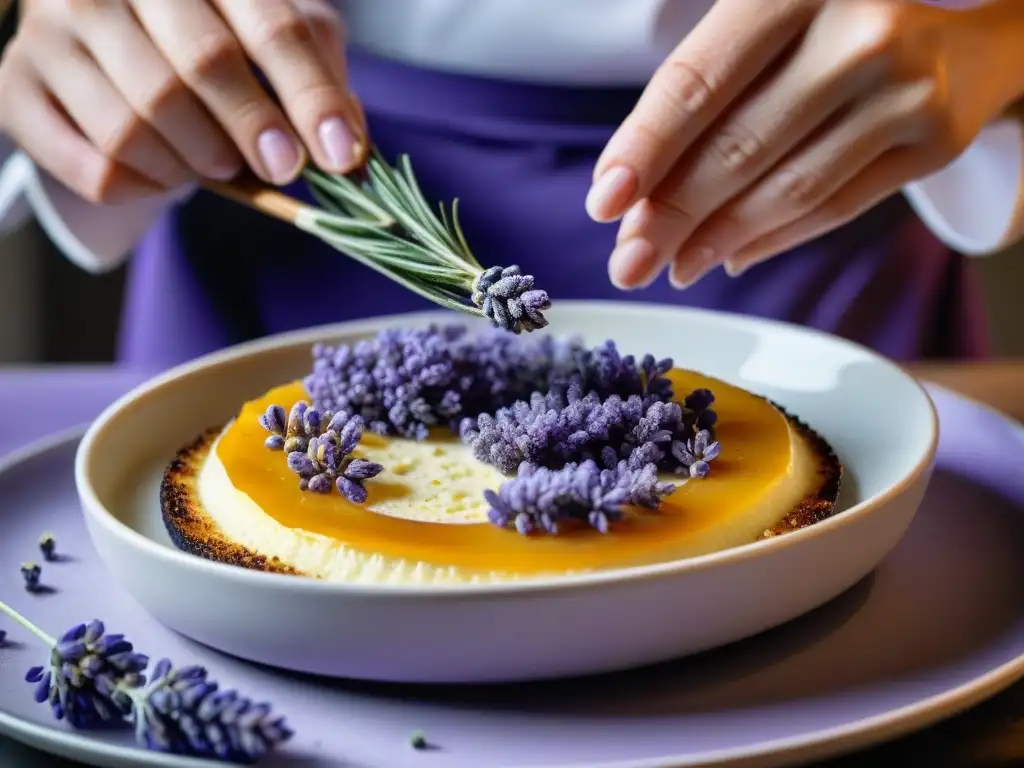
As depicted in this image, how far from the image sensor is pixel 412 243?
970 mm

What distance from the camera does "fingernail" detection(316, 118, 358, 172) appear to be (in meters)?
1.10

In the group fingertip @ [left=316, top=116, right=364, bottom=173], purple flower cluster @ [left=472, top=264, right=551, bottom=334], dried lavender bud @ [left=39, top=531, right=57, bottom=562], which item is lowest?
dried lavender bud @ [left=39, top=531, right=57, bottom=562]

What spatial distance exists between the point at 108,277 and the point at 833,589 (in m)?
2.65

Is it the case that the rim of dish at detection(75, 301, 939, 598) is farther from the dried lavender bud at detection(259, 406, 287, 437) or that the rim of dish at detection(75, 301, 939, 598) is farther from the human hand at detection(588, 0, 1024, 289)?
the human hand at detection(588, 0, 1024, 289)

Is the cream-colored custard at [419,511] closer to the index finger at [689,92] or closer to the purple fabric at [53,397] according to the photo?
the index finger at [689,92]

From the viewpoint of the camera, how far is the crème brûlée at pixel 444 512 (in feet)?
2.36

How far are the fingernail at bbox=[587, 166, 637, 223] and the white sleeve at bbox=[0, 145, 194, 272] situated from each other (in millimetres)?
917

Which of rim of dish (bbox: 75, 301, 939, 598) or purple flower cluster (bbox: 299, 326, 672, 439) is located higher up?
rim of dish (bbox: 75, 301, 939, 598)

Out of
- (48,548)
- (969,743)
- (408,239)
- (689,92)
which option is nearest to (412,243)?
(408,239)

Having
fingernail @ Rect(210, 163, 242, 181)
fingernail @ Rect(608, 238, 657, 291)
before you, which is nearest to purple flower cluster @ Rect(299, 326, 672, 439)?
fingernail @ Rect(608, 238, 657, 291)

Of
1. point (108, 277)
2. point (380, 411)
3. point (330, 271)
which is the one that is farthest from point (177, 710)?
point (108, 277)

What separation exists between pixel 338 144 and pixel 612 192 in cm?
29

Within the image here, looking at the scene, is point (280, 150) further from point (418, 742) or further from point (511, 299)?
point (418, 742)

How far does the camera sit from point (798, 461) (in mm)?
889
